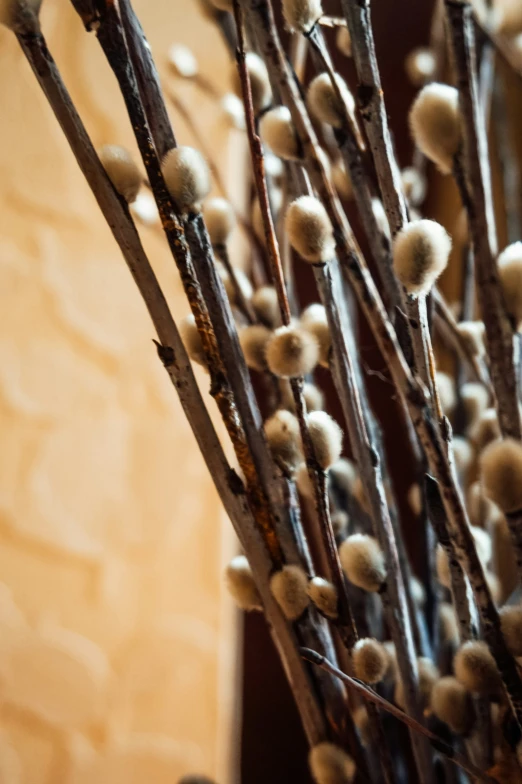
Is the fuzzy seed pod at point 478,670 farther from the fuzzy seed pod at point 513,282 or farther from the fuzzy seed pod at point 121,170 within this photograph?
the fuzzy seed pod at point 121,170

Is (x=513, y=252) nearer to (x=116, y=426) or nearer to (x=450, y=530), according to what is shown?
(x=450, y=530)

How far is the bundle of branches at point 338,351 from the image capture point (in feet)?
0.86

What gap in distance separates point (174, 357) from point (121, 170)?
86 millimetres

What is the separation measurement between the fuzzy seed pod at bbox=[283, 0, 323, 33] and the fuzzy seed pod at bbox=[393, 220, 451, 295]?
11 centimetres

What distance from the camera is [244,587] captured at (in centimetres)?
34

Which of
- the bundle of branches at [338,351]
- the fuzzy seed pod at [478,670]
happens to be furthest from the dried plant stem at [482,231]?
the fuzzy seed pod at [478,670]

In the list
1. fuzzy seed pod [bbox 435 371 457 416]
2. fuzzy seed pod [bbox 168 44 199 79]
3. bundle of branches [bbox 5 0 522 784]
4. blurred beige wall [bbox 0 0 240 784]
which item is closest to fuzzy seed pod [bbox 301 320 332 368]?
bundle of branches [bbox 5 0 522 784]

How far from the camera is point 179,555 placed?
2.08 feet

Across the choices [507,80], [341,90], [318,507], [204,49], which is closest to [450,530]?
[318,507]

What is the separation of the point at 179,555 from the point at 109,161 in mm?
444

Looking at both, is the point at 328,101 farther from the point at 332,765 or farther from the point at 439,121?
the point at 332,765

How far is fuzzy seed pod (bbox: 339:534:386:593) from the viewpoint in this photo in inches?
12.1

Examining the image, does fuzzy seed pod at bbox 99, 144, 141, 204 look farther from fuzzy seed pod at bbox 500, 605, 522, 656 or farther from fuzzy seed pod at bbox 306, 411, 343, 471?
fuzzy seed pod at bbox 500, 605, 522, 656

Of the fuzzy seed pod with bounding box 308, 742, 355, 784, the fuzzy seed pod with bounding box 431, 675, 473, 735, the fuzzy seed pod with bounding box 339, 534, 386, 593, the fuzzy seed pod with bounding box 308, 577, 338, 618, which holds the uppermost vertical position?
the fuzzy seed pod with bounding box 339, 534, 386, 593
